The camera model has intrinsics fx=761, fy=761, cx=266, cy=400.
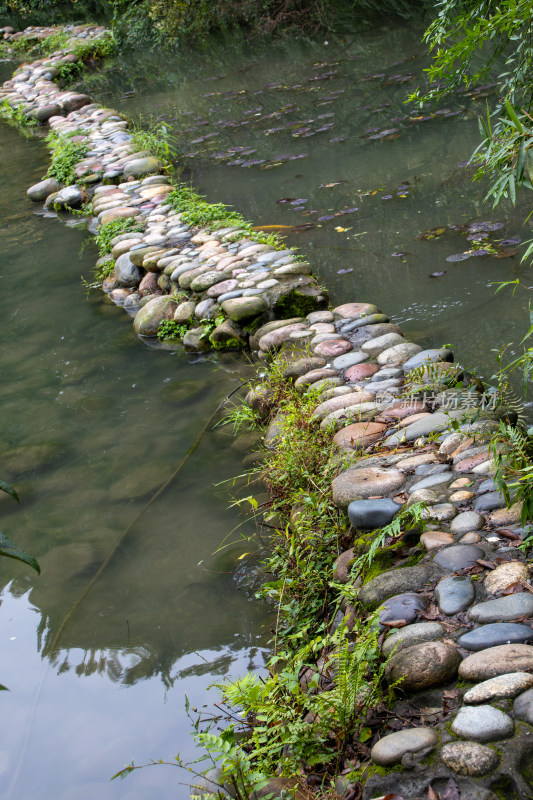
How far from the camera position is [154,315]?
482 centimetres

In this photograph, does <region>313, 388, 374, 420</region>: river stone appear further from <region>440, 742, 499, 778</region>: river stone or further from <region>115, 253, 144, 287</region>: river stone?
<region>115, 253, 144, 287</region>: river stone

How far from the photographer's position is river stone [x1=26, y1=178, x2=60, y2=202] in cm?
784

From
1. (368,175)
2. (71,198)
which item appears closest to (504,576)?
(368,175)

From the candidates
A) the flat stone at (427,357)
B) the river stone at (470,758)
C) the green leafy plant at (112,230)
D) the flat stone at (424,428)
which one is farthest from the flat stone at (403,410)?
the green leafy plant at (112,230)

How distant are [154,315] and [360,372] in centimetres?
187

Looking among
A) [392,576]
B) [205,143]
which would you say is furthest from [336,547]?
[205,143]

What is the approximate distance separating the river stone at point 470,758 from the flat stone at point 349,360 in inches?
84.5

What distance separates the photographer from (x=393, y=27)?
1095 cm

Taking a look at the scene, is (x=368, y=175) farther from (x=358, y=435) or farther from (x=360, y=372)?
(x=358, y=435)

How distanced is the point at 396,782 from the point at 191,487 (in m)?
1.93

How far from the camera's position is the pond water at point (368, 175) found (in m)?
4.16

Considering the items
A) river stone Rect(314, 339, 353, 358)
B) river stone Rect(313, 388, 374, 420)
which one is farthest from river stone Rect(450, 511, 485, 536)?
river stone Rect(314, 339, 353, 358)

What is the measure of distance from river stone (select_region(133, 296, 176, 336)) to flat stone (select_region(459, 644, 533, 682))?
3452mm

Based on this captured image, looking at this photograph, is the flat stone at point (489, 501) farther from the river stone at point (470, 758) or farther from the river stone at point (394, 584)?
the river stone at point (470, 758)
